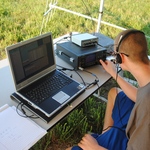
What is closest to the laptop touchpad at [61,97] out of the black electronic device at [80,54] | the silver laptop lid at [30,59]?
the silver laptop lid at [30,59]

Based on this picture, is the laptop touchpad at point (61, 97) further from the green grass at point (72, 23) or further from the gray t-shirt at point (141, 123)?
the green grass at point (72, 23)

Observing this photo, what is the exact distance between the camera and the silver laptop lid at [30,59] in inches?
42.2

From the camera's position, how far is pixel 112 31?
339cm

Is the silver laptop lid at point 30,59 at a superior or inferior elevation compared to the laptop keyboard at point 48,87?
superior

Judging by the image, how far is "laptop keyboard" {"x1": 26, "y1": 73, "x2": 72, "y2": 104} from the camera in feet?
3.71

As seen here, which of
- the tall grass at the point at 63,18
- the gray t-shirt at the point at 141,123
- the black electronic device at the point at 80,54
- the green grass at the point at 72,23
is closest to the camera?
the gray t-shirt at the point at 141,123

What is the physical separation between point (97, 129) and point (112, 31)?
1919 mm

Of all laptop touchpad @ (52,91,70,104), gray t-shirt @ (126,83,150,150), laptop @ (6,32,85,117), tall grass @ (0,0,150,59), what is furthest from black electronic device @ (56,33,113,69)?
tall grass @ (0,0,150,59)

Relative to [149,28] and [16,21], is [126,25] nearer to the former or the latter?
[149,28]

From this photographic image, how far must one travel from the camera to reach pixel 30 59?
1.16m

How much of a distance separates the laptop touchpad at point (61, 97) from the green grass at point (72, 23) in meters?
0.64

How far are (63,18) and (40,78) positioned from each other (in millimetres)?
2683

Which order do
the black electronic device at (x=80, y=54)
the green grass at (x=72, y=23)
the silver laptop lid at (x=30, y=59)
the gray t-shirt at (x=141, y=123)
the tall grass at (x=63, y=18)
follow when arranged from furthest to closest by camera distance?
1. the tall grass at (x=63, y=18)
2. the green grass at (x=72, y=23)
3. the black electronic device at (x=80, y=54)
4. the silver laptop lid at (x=30, y=59)
5. the gray t-shirt at (x=141, y=123)

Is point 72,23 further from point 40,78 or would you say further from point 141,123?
point 141,123
